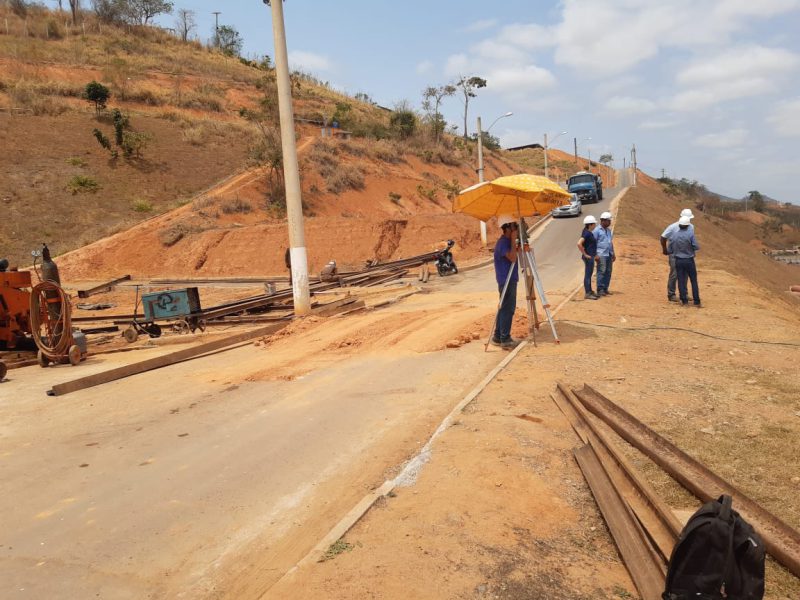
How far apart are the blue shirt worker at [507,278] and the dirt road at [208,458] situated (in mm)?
480

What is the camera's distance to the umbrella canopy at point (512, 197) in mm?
8672

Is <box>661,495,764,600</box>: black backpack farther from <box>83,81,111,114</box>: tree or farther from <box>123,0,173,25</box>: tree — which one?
<box>123,0,173,25</box>: tree

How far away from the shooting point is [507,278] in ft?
29.3


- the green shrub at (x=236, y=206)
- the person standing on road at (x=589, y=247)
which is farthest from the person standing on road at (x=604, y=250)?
the green shrub at (x=236, y=206)

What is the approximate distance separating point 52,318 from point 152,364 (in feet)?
9.92

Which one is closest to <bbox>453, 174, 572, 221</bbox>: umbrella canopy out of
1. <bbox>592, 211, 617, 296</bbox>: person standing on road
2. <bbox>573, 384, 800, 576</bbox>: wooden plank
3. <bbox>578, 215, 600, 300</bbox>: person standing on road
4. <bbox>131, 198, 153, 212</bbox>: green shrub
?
<bbox>573, 384, 800, 576</bbox>: wooden plank

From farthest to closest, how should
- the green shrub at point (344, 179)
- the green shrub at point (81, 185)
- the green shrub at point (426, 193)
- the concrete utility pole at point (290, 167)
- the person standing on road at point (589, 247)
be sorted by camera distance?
the green shrub at point (426, 193) → the green shrub at point (344, 179) → the green shrub at point (81, 185) → the person standing on road at point (589, 247) → the concrete utility pole at point (290, 167)

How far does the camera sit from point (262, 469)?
194 inches

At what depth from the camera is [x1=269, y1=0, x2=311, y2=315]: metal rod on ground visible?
502 inches

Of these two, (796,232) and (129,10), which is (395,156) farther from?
(796,232)

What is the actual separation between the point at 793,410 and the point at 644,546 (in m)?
3.41

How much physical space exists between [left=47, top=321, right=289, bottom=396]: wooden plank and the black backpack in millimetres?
7950

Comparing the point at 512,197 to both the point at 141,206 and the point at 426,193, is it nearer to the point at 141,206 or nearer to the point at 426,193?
the point at 141,206

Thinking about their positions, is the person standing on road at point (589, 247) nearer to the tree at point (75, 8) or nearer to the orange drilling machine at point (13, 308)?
the orange drilling machine at point (13, 308)
